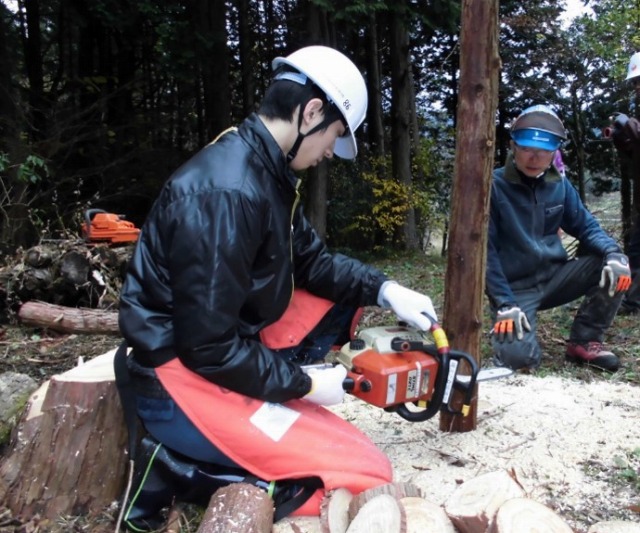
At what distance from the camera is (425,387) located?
221cm

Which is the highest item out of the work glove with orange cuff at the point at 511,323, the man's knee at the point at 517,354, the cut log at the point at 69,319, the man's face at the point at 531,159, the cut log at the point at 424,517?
the man's face at the point at 531,159

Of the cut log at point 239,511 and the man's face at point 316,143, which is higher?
the man's face at point 316,143

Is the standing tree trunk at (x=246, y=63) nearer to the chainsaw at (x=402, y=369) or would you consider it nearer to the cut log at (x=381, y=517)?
the chainsaw at (x=402, y=369)

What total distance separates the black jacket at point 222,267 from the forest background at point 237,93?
4225 mm

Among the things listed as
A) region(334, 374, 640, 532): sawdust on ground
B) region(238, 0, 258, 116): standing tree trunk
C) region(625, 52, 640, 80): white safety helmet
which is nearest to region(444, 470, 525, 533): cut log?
region(334, 374, 640, 532): sawdust on ground

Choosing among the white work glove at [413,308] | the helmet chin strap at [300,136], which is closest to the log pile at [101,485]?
the white work glove at [413,308]

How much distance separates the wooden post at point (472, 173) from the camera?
233 centimetres

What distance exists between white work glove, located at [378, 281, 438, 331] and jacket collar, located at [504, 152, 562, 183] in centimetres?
158

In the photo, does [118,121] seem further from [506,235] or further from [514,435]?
[514,435]

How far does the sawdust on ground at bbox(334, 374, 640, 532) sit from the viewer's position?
7.13 feet

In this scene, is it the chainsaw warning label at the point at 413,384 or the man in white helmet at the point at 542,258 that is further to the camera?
the man in white helmet at the point at 542,258

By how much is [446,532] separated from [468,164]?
1440 mm

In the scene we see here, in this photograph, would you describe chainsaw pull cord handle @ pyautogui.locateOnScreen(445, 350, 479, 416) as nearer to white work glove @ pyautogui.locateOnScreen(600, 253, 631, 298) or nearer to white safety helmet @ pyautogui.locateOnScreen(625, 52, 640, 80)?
white work glove @ pyautogui.locateOnScreen(600, 253, 631, 298)

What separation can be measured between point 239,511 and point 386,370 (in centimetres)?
70
